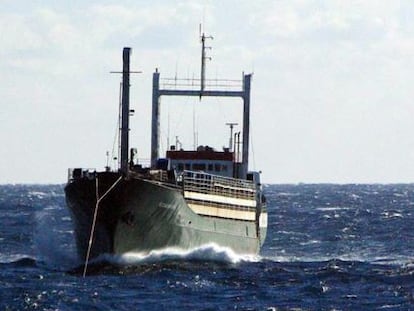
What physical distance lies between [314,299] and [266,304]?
2490 mm

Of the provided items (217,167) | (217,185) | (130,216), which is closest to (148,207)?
(130,216)

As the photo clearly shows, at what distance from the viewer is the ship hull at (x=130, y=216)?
204ft

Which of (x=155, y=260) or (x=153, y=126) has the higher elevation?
(x=153, y=126)

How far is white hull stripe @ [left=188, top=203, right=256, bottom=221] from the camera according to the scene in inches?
2636

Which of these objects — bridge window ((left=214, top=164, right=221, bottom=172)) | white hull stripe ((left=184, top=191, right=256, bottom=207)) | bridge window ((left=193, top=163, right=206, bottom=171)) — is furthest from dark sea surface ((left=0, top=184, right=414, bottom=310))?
bridge window ((left=193, top=163, right=206, bottom=171))

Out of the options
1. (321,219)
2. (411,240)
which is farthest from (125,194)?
(321,219)

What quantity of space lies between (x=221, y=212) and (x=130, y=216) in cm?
863

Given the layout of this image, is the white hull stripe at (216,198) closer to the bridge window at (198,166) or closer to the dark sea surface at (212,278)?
the dark sea surface at (212,278)

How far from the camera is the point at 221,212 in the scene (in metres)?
70.3

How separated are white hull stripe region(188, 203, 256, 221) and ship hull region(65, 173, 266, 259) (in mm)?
402

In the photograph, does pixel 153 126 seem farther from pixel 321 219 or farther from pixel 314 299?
pixel 321 219

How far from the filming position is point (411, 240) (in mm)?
92938

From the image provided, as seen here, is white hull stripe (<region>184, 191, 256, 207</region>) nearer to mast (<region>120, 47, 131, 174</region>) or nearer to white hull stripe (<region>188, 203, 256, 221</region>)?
white hull stripe (<region>188, 203, 256, 221</region>)

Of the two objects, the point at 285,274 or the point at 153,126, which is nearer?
the point at 285,274
